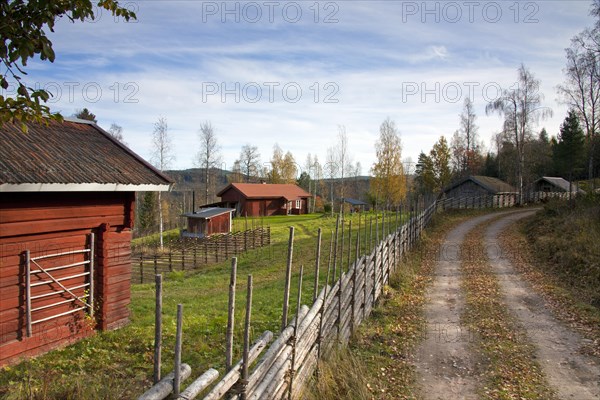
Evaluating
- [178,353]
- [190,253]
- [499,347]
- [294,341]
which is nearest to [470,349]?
[499,347]

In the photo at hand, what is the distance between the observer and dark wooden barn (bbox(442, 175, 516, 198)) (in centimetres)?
3900

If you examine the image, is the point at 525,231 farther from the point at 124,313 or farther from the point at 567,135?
the point at 567,135

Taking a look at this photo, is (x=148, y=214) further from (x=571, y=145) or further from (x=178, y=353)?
(x=178, y=353)

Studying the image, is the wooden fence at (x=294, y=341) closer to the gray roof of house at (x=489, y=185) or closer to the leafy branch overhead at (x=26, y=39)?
the leafy branch overhead at (x=26, y=39)

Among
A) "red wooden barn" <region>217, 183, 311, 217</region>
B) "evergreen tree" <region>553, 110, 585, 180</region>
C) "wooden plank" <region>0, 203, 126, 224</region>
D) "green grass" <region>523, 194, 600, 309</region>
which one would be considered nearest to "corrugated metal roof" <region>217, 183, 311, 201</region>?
"red wooden barn" <region>217, 183, 311, 217</region>

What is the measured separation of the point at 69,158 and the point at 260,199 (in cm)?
4219

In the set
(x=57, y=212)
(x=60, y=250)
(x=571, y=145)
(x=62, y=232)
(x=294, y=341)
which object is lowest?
(x=294, y=341)

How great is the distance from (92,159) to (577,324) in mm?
10025

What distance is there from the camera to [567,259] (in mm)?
13047

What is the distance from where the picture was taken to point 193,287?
1527cm

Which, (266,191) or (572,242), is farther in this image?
(266,191)

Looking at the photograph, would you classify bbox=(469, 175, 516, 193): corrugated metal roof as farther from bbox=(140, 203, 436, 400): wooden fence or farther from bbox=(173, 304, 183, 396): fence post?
bbox=(173, 304, 183, 396): fence post

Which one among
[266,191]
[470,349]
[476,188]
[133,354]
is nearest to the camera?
[133,354]

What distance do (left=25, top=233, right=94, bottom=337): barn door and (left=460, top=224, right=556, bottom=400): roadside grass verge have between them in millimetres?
6652
